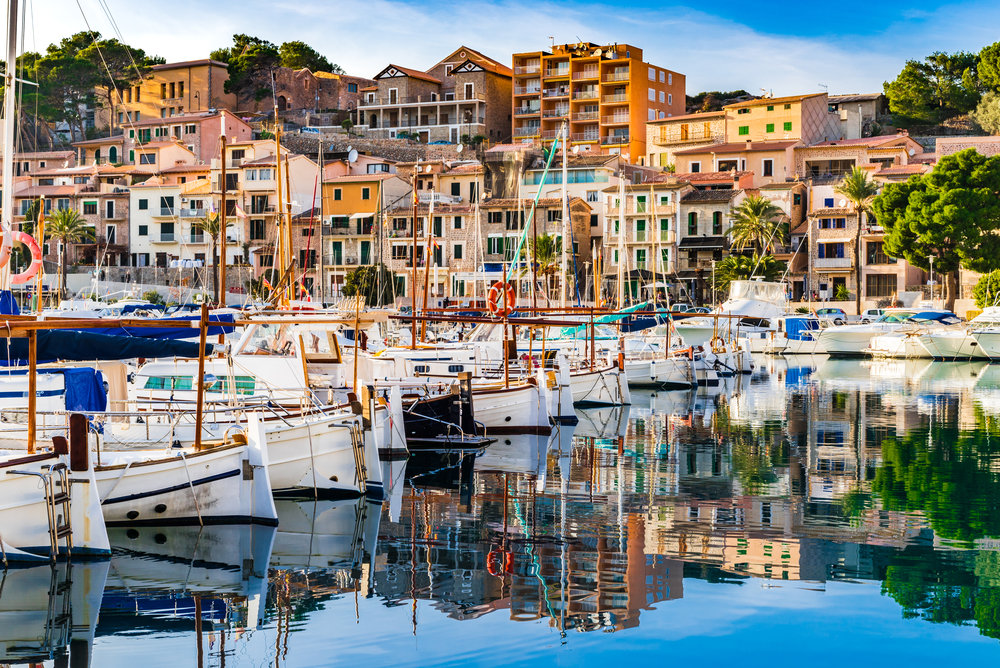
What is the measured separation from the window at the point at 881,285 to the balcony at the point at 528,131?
3994 cm

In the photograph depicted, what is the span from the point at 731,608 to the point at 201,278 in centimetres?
7503

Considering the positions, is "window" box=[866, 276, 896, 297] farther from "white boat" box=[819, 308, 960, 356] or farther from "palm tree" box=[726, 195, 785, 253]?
"white boat" box=[819, 308, 960, 356]

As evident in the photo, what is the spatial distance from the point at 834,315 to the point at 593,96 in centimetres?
3934

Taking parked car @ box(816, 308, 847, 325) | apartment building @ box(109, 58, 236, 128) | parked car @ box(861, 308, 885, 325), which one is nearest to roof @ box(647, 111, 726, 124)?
parked car @ box(816, 308, 847, 325)

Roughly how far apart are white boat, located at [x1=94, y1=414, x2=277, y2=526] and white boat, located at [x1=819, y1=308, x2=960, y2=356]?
55568 millimetres

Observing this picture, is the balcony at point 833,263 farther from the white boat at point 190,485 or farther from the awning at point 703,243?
the white boat at point 190,485

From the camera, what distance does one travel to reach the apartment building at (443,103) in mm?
107500

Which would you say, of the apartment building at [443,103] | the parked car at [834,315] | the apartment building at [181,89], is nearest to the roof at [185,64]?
the apartment building at [181,89]

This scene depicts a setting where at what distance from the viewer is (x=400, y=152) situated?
98.1 meters

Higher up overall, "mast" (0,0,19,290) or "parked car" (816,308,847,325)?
"mast" (0,0,19,290)

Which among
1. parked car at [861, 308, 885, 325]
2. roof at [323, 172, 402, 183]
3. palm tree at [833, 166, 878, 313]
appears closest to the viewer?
parked car at [861, 308, 885, 325]

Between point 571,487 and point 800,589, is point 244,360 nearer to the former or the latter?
point 571,487

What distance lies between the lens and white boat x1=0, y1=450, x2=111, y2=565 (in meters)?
13.2

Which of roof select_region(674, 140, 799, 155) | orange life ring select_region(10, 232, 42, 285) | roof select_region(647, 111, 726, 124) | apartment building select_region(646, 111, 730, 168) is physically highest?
roof select_region(647, 111, 726, 124)
